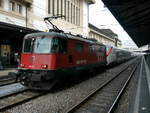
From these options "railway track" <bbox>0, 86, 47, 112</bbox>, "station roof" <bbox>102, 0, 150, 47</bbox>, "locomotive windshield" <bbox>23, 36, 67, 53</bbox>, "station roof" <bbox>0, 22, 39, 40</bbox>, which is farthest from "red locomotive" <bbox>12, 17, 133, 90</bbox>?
"station roof" <bbox>0, 22, 39, 40</bbox>

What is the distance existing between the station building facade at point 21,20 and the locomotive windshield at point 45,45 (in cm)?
845

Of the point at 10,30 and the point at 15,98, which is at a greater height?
the point at 10,30

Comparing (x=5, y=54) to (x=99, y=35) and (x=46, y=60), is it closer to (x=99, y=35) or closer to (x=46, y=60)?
(x=46, y=60)

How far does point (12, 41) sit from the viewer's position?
23641mm

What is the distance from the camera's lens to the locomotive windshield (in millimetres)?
10093

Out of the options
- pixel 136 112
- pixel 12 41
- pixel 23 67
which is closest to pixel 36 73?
pixel 23 67

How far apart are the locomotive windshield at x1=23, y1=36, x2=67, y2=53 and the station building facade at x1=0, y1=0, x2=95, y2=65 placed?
27.7ft

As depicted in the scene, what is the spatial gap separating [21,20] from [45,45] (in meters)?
15.2

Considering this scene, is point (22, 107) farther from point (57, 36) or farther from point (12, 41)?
point (12, 41)

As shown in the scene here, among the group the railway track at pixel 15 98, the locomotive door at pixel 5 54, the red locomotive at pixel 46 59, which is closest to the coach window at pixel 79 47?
the red locomotive at pixel 46 59

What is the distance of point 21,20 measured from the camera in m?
24.1

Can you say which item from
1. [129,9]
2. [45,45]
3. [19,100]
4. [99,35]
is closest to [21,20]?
[129,9]

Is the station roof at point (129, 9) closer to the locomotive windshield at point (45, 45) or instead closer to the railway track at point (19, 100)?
the locomotive windshield at point (45, 45)

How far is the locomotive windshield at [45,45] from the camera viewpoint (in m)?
10.1
